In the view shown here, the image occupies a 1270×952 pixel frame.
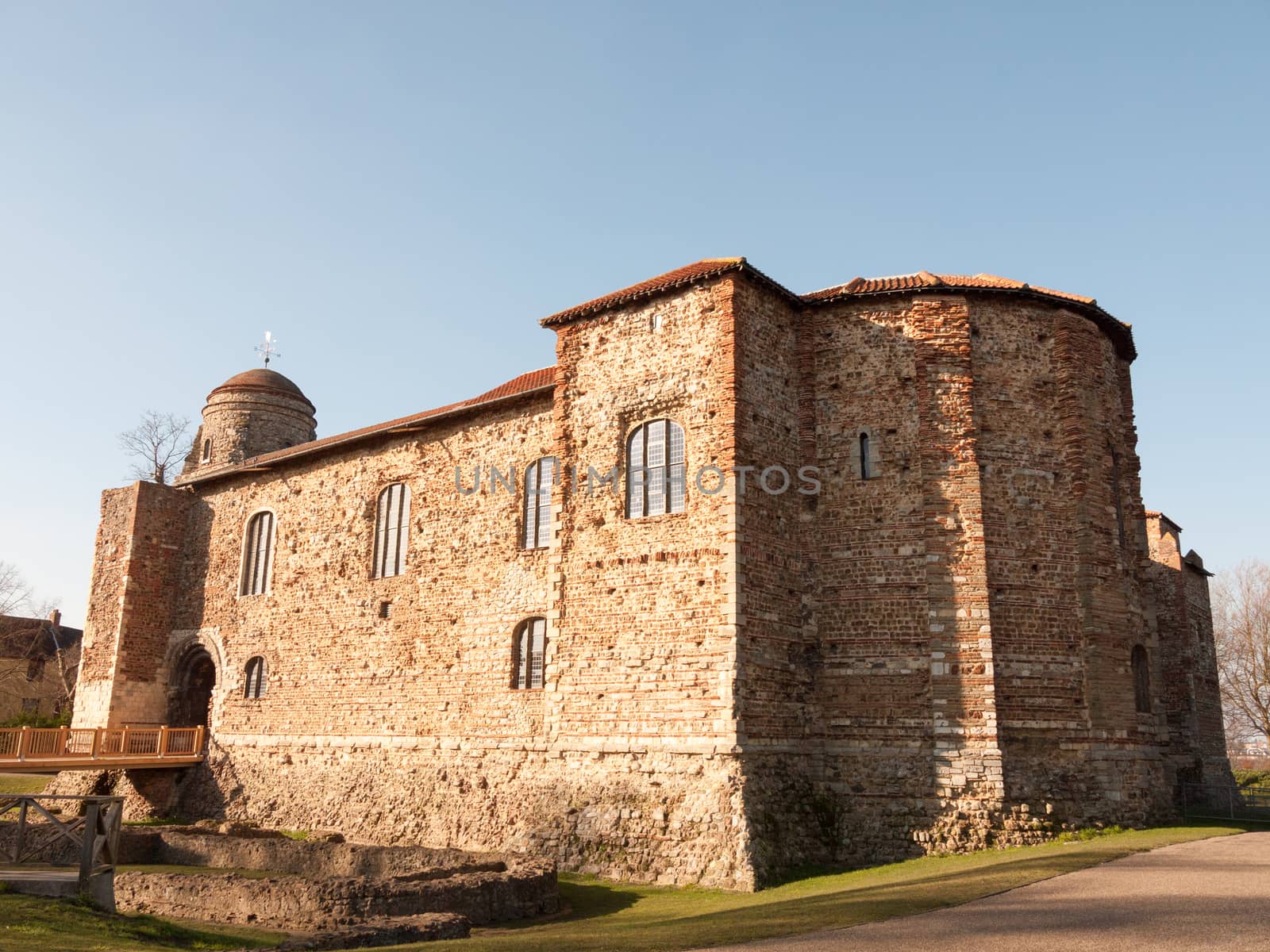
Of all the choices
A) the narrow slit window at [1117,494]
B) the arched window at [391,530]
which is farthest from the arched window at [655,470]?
the narrow slit window at [1117,494]

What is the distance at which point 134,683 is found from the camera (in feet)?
80.4

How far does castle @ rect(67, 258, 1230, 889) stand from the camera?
46.8 ft

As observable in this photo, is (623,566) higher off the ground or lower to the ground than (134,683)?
higher

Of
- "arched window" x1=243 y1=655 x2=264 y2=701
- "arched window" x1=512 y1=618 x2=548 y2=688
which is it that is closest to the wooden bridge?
"arched window" x1=243 y1=655 x2=264 y2=701

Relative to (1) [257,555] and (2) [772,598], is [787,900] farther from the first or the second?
(1) [257,555]

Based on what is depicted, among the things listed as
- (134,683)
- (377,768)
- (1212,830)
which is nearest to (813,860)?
(1212,830)

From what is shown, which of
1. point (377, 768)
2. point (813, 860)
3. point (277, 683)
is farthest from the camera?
point (277, 683)

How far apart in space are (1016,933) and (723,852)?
574 centimetres

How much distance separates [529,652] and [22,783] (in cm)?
1838

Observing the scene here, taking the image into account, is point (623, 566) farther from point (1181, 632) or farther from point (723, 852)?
point (1181, 632)

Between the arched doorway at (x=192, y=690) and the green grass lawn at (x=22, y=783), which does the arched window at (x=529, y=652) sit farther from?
the green grass lawn at (x=22, y=783)

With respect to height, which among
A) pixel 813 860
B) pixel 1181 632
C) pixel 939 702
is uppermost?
pixel 1181 632

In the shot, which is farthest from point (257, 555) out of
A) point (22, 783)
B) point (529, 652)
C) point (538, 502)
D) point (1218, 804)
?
point (1218, 804)

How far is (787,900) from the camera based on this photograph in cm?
1110
